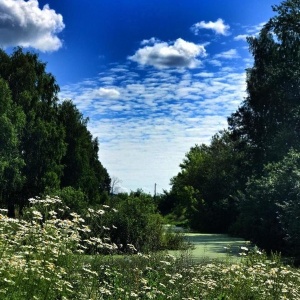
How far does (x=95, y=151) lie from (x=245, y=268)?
40237 millimetres

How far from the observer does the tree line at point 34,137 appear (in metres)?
30.6

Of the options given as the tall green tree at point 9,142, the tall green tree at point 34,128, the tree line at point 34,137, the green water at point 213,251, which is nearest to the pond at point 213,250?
the green water at point 213,251

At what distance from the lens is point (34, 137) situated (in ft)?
108

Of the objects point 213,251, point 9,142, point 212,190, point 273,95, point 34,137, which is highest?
point 273,95

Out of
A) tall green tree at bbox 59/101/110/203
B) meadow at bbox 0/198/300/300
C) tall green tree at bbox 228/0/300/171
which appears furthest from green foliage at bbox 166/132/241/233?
meadow at bbox 0/198/300/300

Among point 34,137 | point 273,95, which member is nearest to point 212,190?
point 273,95

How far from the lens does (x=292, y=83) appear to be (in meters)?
31.7

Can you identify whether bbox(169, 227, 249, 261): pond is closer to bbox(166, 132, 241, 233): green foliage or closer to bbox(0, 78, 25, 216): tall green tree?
bbox(166, 132, 241, 233): green foliage

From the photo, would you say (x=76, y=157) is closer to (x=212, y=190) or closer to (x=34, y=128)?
(x=34, y=128)

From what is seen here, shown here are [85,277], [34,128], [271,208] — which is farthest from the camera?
[34,128]

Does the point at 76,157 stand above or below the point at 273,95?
below

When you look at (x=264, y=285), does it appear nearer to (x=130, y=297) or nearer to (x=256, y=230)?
(x=130, y=297)

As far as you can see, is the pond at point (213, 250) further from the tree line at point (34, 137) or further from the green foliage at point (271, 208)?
the tree line at point (34, 137)

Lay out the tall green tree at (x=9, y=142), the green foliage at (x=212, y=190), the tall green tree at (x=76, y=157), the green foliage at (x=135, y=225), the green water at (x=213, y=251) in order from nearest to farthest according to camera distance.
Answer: the green water at (x=213, y=251) < the green foliage at (x=135, y=225) < the tall green tree at (x=9, y=142) < the green foliage at (x=212, y=190) < the tall green tree at (x=76, y=157)
